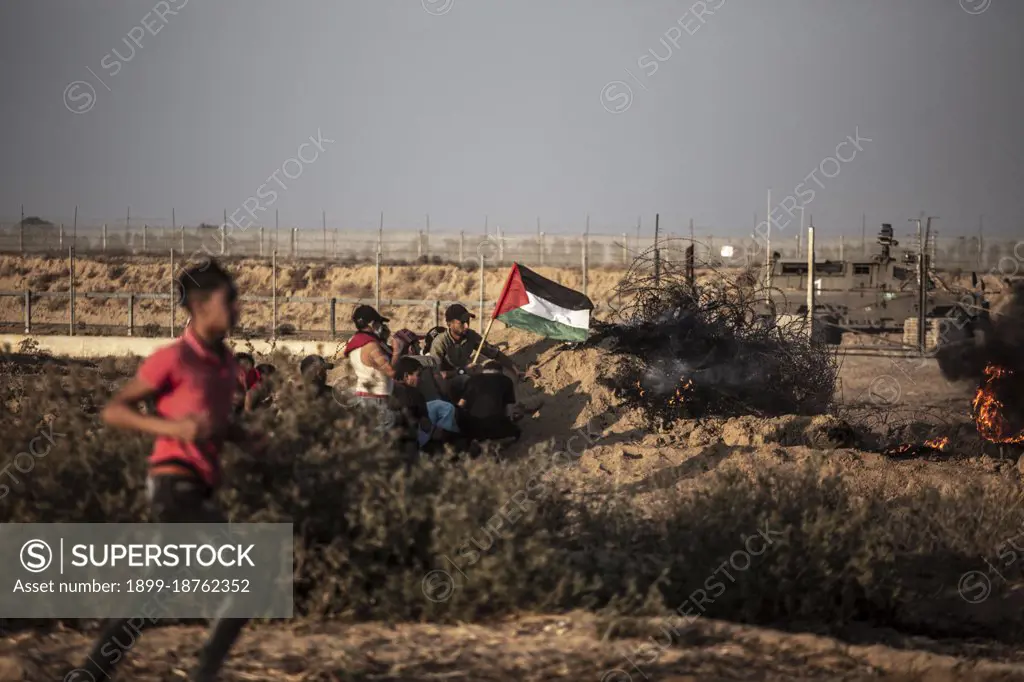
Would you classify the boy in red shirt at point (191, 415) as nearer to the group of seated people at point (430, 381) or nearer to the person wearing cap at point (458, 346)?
the group of seated people at point (430, 381)

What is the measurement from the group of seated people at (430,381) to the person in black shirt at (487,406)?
0.4 inches

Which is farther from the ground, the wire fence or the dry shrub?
the wire fence

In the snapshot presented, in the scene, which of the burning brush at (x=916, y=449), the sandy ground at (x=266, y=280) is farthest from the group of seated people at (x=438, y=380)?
the sandy ground at (x=266, y=280)

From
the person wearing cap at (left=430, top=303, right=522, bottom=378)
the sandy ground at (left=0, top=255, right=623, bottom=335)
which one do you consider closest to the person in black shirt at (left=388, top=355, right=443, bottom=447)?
the person wearing cap at (left=430, top=303, right=522, bottom=378)

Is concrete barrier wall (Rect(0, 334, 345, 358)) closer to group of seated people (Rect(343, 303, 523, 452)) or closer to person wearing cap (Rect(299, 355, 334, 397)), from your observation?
group of seated people (Rect(343, 303, 523, 452))

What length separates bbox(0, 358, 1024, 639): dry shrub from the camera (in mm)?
6266

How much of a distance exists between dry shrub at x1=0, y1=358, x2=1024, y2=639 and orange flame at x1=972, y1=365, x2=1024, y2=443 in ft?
16.8

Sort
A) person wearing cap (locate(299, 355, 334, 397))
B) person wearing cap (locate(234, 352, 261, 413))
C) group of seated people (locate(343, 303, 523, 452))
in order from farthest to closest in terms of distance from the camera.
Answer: group of seated people (locate(343, 303, 523, 452)) → person wearing cap (locate(234, 352, 261, 413)) → person wearing cap (locate(299, 355, 334, 397))

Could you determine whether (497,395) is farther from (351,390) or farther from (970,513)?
(970,513)

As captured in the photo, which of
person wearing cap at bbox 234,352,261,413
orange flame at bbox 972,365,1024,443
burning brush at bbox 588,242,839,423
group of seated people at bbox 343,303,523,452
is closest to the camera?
person wearing cap at bbox 234,352,261,413

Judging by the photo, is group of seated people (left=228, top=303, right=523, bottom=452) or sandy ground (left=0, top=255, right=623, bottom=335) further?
sandy ground (left=0, top=255, right=623, bottom=335)

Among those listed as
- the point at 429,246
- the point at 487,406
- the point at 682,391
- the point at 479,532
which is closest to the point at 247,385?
the point at 479,532

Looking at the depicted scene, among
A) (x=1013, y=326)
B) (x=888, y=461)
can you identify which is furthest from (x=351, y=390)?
(x=1013, y=326)

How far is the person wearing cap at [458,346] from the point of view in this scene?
12.8 m
